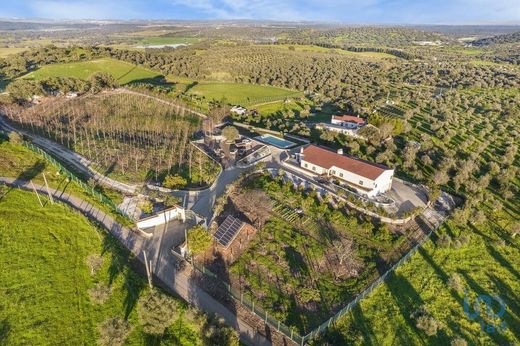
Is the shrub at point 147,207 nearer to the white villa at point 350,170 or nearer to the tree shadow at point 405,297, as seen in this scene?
the white villa at point 350,170

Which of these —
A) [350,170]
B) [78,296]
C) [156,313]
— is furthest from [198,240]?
[350,170]

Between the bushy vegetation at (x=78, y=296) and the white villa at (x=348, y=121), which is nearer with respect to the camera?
the bushy vegetation at (x=78, y=296)

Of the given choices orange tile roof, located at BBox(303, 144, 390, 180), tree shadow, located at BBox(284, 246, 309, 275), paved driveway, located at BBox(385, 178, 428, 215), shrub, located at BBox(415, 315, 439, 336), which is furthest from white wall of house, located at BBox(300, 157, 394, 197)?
shrub, located at BBox(415, 315, 439, 336)

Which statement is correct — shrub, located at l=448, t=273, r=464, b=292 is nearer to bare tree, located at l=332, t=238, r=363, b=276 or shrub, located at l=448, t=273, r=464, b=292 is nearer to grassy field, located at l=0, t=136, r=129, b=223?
bare tree, located at l=332, t=238, r=363, b=276

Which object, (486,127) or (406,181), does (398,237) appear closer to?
(406,181)

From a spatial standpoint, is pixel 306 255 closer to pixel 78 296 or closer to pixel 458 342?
pixel 458 342

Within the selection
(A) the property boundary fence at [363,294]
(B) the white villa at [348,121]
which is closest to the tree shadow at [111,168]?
(A) the property boundary fence at [363,294]
